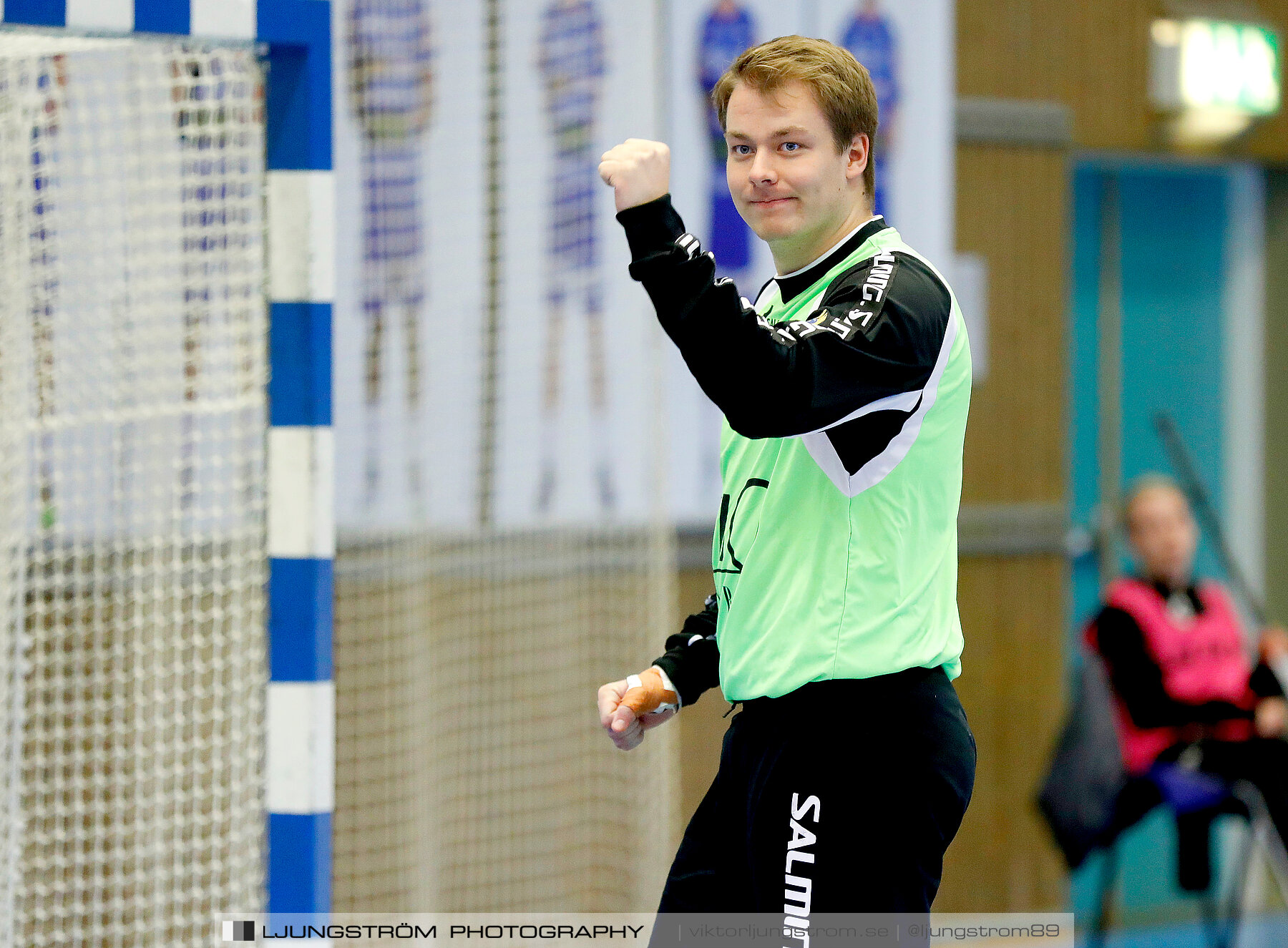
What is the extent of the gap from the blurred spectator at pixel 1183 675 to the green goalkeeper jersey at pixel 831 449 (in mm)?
2943

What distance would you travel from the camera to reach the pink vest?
446 cm

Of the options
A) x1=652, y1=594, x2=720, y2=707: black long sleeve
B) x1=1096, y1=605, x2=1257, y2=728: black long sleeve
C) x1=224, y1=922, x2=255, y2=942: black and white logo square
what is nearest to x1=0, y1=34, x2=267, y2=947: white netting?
x1=224, y1=922, x2=255, y2=942: black and white logo square

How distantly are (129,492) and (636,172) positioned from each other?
214cm

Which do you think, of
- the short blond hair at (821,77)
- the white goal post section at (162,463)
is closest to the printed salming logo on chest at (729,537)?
the short blond hair at (821,77)

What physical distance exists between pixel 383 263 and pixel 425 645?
3.33 ft

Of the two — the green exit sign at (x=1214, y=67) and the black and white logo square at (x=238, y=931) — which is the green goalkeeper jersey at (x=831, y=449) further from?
the green exit sign at (x=1214, y=67)

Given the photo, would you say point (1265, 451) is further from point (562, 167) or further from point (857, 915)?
point (857, 915)

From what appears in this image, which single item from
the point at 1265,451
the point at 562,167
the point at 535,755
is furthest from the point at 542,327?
the point at 1265,451

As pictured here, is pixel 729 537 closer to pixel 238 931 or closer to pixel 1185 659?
pixel 238 931

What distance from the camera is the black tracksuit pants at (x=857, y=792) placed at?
1.63m

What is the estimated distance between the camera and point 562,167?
13.7ft

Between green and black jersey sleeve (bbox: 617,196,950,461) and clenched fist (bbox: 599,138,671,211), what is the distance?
0.04ft

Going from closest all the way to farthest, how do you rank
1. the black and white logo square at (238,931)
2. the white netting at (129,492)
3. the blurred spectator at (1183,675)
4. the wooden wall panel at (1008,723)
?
the black and white logo square at (238,931), the white netting at (129,492), the blurred spectator at (1183,675), the wooden wall panel at (1008,723)

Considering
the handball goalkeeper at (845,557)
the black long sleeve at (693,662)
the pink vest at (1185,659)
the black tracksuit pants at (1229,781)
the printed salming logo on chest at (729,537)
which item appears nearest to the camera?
the handball goalkeeper at (845,557)
